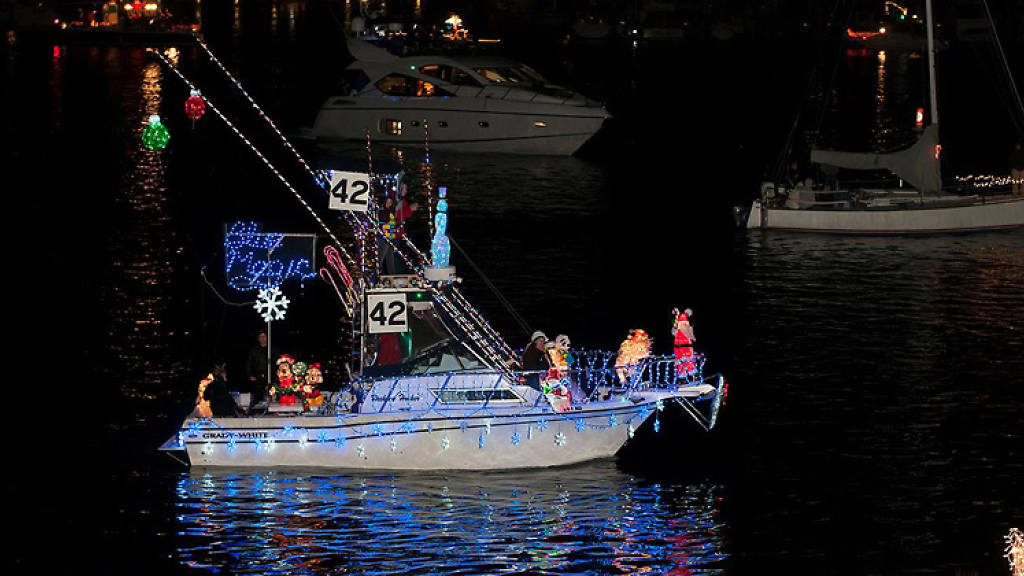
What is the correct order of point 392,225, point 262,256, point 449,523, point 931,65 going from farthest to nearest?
1. point 931,65
2. point 392,225
3. point 262,256
4. point 449,523

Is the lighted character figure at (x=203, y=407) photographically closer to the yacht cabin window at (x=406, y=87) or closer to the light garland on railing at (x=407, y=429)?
the light garland on railing at (x=407, y=429)

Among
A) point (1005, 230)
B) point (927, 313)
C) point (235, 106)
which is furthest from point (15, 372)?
point (235, 106)

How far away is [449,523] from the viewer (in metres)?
27.9

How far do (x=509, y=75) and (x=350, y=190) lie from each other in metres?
42.8

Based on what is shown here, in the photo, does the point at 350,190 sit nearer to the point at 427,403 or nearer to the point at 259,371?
the point at 259,371

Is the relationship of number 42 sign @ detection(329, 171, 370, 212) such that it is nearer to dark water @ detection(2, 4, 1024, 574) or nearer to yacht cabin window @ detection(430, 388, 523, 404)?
yacht cabin window @ detection(430, 388, 523, 404)

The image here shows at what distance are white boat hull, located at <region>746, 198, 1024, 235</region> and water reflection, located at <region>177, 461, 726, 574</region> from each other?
24.8 metres

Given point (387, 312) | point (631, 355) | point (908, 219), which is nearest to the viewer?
point (387, 312)

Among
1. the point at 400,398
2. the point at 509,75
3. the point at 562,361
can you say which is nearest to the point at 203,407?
the point at 400,398

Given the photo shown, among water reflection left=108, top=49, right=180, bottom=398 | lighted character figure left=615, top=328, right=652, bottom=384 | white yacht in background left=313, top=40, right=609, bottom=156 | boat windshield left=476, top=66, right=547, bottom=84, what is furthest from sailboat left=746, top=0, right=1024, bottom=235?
lighted character figure left=615, top=328, right=652, bottom=384

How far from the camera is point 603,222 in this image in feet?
189

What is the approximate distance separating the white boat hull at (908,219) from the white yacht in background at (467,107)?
1808 centimetres

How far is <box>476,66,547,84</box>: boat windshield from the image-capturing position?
7100cm

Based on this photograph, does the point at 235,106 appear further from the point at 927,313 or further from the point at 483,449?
the point at 483,449
